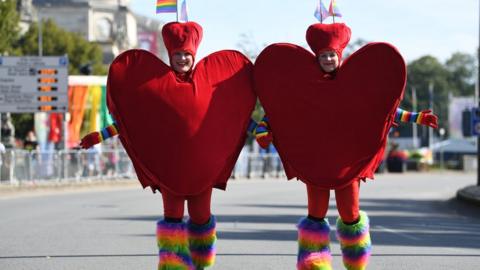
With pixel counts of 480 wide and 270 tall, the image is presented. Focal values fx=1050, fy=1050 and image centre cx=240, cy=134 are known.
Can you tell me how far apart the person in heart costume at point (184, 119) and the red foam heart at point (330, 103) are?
231 mm

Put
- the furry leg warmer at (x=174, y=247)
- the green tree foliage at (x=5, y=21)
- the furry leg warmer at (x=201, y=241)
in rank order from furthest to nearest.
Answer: the green tree foliage at (x=5, y=21) < the furry leg warmer at (x=201, y=241) < the furry leg warmer at (x=174, y=247)

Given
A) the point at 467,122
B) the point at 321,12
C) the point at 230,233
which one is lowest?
the point at 230,233

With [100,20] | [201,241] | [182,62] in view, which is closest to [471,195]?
[201,241]

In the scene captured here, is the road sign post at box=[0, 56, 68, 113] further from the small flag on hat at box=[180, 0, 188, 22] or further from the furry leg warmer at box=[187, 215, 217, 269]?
the furry leg warmer at box=[187, 215, 217, 269]

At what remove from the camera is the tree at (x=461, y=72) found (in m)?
141

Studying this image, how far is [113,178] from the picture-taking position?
34094 millimetres

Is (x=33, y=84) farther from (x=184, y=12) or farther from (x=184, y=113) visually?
(x=184, y=113)

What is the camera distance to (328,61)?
322 inches

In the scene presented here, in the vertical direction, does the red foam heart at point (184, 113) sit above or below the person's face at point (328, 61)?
below

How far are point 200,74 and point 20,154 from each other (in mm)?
20868

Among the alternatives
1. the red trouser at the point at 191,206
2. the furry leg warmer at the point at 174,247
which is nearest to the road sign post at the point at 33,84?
the red trouser at the point at 191,206

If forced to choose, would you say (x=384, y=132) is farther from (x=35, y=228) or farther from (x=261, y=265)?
(x=35, y=228)

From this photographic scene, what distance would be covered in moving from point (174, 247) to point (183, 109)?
3.50ft

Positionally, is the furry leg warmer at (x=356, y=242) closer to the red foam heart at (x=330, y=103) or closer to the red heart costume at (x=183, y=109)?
the red foam heart at (x=330, y=103)
